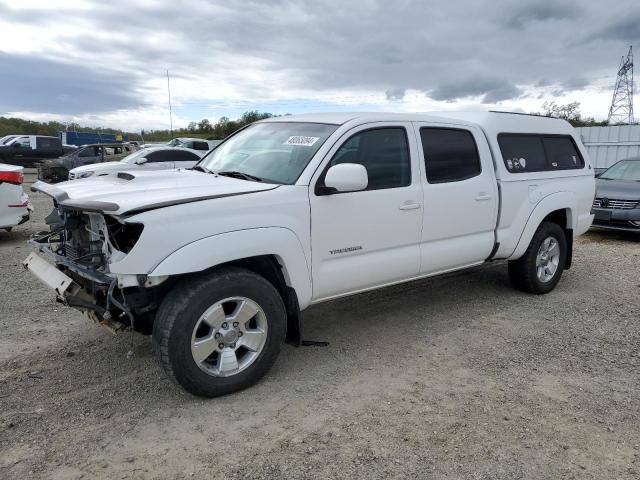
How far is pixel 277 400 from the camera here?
3.50 metres

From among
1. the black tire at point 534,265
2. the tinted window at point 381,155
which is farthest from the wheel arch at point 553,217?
the tinted window at point 381,155

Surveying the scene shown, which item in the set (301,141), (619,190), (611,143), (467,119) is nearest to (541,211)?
(467,119)

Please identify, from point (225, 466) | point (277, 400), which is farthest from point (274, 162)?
point (225, 466)

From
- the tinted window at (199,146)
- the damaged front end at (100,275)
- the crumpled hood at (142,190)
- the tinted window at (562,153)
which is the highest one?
the tinted window at (199,146)

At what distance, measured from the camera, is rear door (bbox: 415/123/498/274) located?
4523 millimetres

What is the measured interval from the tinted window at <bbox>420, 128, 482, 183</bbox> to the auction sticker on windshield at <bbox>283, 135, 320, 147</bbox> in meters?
1.05

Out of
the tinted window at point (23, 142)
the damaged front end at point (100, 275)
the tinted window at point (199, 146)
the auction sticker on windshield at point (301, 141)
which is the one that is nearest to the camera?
the damaged front end at point (100, 275)

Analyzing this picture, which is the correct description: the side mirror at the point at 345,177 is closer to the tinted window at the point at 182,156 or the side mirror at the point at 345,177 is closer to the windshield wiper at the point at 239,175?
the windshield wiper at the point at 239,175

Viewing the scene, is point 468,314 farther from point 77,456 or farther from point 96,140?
point 96,140

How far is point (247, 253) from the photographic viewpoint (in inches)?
133

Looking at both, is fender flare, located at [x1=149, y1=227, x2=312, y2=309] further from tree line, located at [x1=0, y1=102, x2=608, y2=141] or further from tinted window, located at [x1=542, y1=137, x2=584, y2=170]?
tree line, located at [x1=0, y1=102, x2=608, y2=141]

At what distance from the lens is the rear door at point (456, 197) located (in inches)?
178

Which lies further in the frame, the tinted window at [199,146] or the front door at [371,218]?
the tinted window at [199,146]

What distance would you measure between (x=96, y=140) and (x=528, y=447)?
41746 mm
